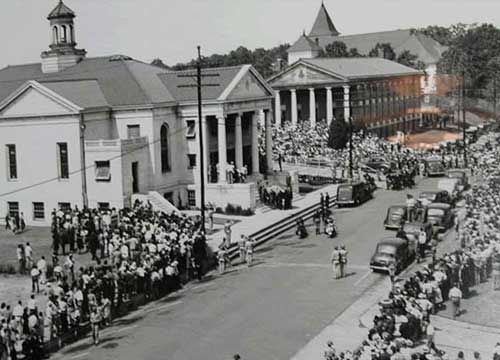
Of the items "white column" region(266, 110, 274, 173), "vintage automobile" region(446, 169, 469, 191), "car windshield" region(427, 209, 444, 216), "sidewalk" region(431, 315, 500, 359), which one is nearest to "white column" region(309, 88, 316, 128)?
"white column" region(266, 110, 274, 173)

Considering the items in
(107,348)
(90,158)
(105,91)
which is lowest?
(107,348)

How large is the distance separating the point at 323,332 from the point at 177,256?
9.05 metres

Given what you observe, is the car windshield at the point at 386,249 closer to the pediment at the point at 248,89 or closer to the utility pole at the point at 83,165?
the utility pole at the point at 83,165

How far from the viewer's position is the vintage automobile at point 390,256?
33.0 meters

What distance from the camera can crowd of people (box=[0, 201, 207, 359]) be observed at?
2466 cm

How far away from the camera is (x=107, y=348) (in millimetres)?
24797

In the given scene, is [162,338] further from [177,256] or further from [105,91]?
[105,91]

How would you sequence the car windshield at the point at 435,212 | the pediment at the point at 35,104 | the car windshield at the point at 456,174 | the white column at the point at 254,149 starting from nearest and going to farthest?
the car windshield at the point at 435,212
the pediment at the point at 35,104
the car windshield at the point at 456,174
the white column at the point at 254,149

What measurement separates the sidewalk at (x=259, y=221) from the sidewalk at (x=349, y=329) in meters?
10.4

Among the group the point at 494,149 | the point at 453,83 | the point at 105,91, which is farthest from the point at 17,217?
the point at 453,83

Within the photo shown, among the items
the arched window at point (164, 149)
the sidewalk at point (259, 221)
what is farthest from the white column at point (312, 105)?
the arched window at point (164, 149)

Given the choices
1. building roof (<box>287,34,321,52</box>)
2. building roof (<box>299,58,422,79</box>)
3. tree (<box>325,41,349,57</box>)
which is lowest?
building roof (<box>299,58,422,79</box>)

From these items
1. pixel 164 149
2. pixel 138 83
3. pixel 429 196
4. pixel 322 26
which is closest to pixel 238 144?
pixel 164 149

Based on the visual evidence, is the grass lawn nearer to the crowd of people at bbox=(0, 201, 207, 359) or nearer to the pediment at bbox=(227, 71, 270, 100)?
the crowd of people at bbox=(0, 201, 207, 359)
